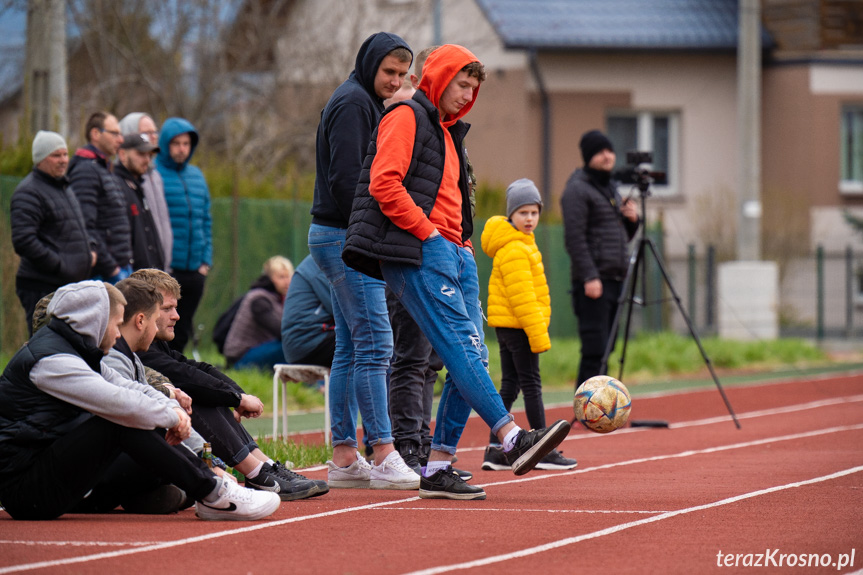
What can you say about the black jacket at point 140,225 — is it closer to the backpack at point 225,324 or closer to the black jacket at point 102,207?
the black jacket at point 102,207

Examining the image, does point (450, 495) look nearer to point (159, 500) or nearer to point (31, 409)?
point (159, 500)

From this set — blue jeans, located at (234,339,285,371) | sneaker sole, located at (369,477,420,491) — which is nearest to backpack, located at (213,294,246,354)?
blue jeans, located at (234,339,285,371)

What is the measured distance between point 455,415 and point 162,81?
17.2 m

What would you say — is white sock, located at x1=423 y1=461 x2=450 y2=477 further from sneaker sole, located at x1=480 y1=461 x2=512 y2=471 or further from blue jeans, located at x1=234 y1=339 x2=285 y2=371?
blue jeans, located at x1=234 y1=339 x2=285 y2=371

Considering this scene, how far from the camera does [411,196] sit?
699 centimetres

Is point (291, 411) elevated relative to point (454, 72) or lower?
lower

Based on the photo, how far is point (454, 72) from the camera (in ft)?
23.0

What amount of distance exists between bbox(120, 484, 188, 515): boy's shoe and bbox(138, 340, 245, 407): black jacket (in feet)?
1.55

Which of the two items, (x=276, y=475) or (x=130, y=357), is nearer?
(x=130, y=357)

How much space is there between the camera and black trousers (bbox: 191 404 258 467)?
6840 millimetres

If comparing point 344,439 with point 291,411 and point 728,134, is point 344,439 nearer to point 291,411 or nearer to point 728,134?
point 291,411

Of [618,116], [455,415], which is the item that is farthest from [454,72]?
[618,116]

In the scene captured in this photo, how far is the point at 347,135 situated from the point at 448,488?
1960 mm

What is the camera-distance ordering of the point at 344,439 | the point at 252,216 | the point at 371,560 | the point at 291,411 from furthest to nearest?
the point at 252,216 < the point at 291,411 < the point at 344,439 < the point at 371,560
